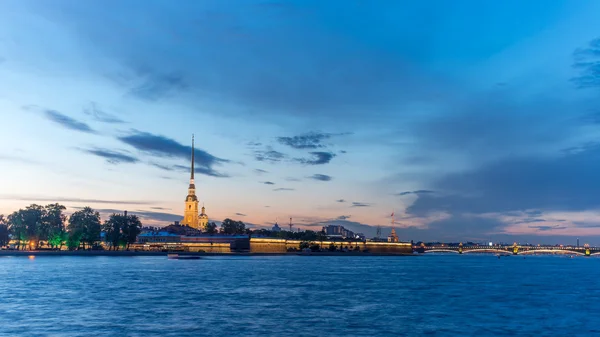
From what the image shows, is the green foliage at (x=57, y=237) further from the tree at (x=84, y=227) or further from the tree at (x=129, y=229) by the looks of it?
the tree at (x=129, y=229)

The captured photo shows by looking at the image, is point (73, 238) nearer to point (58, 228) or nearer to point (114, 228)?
point (58, 228)

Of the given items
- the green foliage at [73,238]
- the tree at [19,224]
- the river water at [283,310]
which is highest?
the tree at [19,224]

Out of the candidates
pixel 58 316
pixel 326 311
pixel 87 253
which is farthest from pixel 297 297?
pixel 87 253

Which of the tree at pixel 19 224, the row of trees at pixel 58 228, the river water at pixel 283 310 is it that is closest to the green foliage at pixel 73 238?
the row of trees at pixel 58 228

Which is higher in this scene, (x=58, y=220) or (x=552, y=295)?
(x=58, y=220)

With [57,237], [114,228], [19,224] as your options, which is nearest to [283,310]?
[57,237]

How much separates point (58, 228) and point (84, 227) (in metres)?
7.26

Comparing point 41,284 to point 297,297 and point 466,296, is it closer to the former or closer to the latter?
point 297,297

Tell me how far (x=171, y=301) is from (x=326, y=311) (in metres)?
13.5

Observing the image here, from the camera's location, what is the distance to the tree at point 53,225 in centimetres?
16575

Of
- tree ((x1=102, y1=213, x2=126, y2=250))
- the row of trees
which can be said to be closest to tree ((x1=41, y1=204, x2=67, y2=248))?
the row of trees

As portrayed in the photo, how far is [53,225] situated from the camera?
554 ft

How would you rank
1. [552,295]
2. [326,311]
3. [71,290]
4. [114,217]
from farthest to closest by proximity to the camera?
[114,217], [552,295], [71,290], [326,311]

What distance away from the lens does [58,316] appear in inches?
1480
